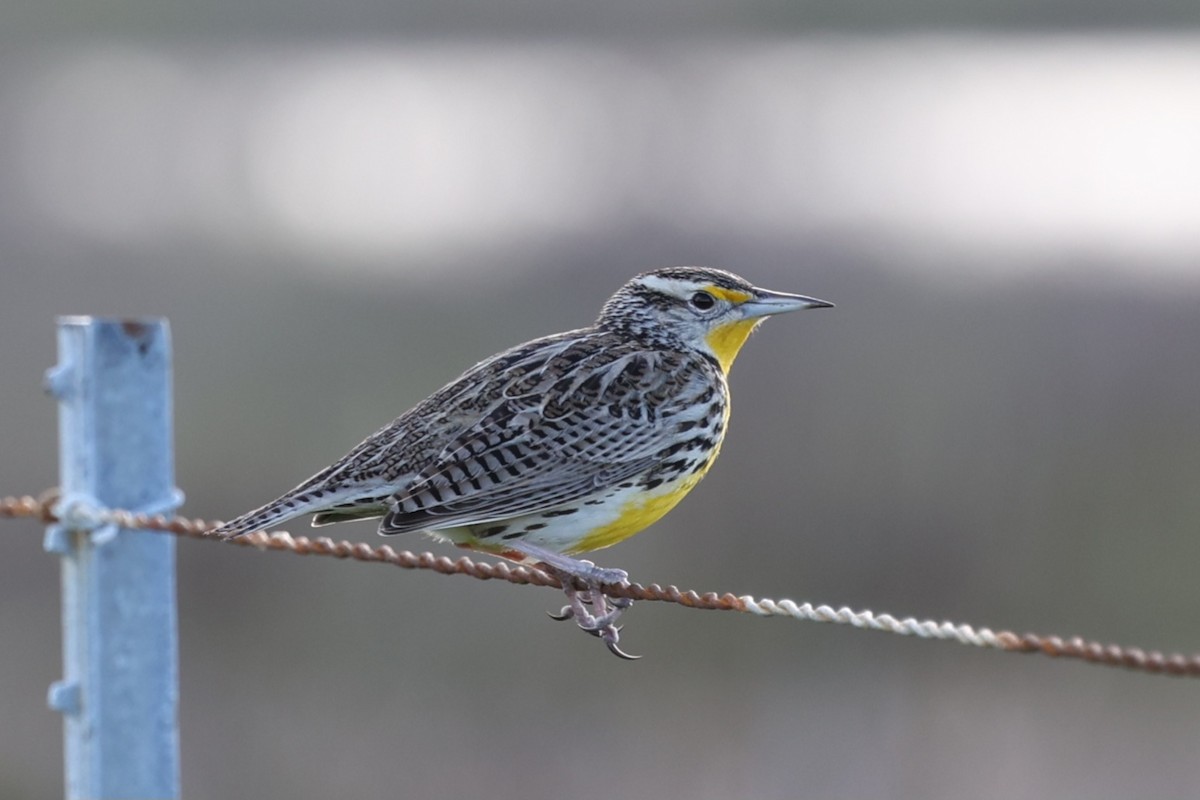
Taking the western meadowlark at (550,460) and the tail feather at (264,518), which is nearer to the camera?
the tail feather at (264,518)

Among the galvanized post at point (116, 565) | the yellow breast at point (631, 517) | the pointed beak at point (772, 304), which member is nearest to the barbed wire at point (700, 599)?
the galvanized post at point (116, 565)

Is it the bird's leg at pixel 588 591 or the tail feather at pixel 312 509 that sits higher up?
the tail feather at pixel 312 509

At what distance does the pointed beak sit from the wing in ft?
0.65

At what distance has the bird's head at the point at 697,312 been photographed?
3.60m

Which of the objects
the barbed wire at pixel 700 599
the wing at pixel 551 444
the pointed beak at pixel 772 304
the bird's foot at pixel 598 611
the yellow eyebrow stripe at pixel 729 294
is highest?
the yellow eyebrow stripe at pixel 729 294

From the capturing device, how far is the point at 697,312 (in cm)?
363

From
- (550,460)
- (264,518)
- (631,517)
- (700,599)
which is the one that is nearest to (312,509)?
(264,518)

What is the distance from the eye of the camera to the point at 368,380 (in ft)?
27.4

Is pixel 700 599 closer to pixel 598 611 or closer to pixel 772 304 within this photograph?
pixel 598 611

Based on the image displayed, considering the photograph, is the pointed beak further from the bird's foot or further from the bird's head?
the bird's foot

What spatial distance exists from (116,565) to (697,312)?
1.37 meters

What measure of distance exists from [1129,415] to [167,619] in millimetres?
5920

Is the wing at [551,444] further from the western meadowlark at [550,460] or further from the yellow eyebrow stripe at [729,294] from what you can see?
the yellow eyebrow stripe at [729,294]

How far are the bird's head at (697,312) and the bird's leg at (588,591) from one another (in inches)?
24.3
